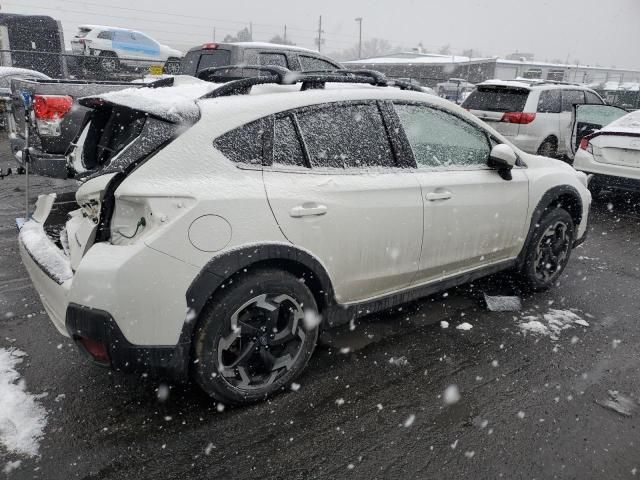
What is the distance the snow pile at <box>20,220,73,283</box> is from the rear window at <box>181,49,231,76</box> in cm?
545

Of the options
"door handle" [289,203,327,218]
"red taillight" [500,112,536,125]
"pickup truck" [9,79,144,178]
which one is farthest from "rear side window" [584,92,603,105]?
"door handle" [289,203,327,218]

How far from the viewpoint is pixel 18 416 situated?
2.62m

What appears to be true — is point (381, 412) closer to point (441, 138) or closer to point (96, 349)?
point (96, 349)

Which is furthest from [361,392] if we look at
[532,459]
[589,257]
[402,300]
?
[589,257]

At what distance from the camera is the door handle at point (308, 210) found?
2641 mm

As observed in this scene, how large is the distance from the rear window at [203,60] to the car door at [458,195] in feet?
17.2

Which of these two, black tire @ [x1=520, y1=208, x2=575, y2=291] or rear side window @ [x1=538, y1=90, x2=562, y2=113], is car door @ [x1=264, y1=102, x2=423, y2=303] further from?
rear side window @ [x1=538, y1=90, x2=562, y2=113]

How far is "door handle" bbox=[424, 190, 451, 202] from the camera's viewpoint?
322cm

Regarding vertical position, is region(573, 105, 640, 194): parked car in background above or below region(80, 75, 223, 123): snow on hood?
below

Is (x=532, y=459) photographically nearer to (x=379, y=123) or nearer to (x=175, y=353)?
(x=175, y=353)

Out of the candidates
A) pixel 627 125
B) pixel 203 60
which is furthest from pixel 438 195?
pixel 203 60

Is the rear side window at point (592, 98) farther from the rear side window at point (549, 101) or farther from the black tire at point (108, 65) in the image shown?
the black tire at point (108, 65)

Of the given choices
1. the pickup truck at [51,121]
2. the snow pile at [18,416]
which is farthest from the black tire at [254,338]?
the pickup truck at [51,121]

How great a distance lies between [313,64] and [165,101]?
6.29 meters
